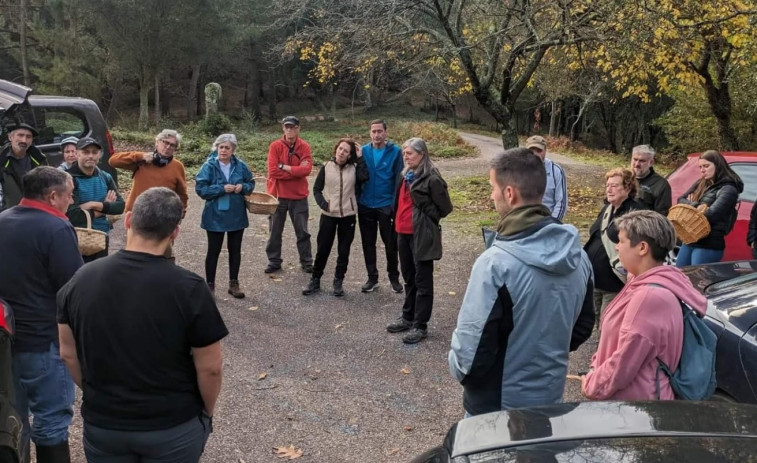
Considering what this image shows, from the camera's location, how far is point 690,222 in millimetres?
5605

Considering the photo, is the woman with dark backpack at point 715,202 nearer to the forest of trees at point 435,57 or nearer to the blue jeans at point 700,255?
the blue jeans at point 700,255

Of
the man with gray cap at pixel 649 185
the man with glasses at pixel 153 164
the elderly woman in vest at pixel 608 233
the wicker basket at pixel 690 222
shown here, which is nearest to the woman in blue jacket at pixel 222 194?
the man with glasses at pixel 153 164

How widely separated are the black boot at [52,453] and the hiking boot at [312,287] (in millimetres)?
3623

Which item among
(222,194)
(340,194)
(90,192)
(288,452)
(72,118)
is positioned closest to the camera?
(288,452)

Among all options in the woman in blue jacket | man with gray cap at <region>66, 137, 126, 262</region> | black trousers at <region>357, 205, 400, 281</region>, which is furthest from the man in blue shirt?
man with gray cap at <region>66, 137, 126, 262</region>

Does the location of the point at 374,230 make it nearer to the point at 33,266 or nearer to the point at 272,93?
the point at 33,266

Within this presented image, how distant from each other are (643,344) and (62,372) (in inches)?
116

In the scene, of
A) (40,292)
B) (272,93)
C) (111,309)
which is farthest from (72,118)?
(272,93)

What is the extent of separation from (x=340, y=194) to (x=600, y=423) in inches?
186

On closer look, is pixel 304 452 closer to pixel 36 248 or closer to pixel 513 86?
pixel 36 248

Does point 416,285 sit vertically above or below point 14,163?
below

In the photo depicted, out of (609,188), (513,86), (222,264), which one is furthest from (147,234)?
(513,86)

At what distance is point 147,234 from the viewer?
2.46m

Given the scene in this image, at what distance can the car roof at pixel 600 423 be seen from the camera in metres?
2.08
